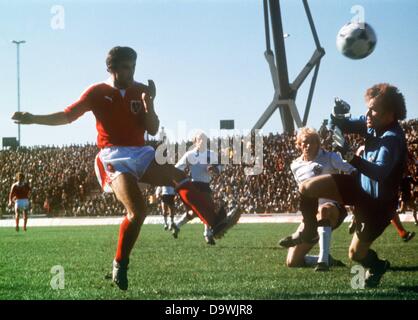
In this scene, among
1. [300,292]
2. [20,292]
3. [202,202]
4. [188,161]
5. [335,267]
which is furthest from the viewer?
[188,161]

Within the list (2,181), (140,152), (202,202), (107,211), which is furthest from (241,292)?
(2,181)

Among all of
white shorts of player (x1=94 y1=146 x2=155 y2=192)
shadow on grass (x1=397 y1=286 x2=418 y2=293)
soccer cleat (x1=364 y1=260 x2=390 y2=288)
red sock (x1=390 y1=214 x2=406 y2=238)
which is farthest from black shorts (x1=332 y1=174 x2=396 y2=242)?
red sock (x1=390 y1=214 x2=406 y2=238)

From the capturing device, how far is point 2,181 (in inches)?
1160

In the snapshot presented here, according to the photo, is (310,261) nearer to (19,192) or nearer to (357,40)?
(357,40)

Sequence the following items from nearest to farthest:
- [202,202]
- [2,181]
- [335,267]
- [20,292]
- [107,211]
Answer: [20,292], [202,202], [335,267], [107,211], [2,181]

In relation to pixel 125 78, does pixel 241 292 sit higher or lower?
lower

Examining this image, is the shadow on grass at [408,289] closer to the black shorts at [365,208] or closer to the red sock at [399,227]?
the black shorts at [365,208]

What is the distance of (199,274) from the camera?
6.51 m

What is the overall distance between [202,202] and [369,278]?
1592mm

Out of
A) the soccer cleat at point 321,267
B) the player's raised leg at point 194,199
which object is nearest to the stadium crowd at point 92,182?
the soccer cleat at point 321,267

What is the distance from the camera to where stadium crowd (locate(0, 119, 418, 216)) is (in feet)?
77.6

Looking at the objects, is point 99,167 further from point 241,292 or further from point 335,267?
point 335,267

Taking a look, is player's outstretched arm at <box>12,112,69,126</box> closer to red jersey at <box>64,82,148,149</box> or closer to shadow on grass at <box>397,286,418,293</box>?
red jersey at <box>64,82,148,149</box>

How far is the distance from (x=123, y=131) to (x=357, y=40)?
2.61 m
